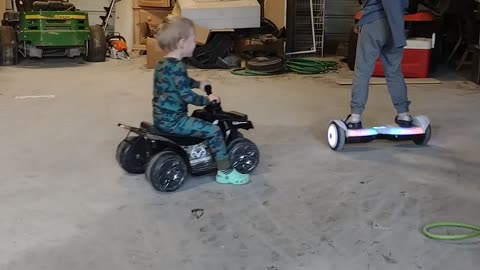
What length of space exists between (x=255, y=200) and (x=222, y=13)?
406 cm

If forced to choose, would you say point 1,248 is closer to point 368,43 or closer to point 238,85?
point 368,43

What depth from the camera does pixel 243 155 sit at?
9.48 feet

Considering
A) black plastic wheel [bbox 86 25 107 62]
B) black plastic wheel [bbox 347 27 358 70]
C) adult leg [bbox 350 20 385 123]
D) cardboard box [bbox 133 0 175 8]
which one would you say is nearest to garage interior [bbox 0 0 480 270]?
adult leg [bbox 350 20 385 123]

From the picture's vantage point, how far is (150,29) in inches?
290

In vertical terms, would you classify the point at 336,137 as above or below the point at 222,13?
below

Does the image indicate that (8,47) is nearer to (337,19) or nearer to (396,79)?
(337,19)

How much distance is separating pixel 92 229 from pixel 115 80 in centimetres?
357

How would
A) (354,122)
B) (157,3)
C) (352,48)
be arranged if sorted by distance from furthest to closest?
1. (157,3)
2. (352,48)
3. (354,122)

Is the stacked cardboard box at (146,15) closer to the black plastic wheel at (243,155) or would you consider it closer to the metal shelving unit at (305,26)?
the metal shelving unit at (305,26)

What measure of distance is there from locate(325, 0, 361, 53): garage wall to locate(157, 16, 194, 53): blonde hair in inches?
225

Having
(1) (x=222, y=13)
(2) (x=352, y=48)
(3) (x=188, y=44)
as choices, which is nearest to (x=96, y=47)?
(1) (x=222, y=13)

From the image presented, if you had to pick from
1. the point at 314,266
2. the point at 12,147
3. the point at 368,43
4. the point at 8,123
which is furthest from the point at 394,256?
the point at 8,123

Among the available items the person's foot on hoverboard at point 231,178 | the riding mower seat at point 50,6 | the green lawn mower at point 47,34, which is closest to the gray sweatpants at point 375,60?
the person's foot on hoverboard at point 231,178

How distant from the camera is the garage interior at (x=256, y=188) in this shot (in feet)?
6.91
